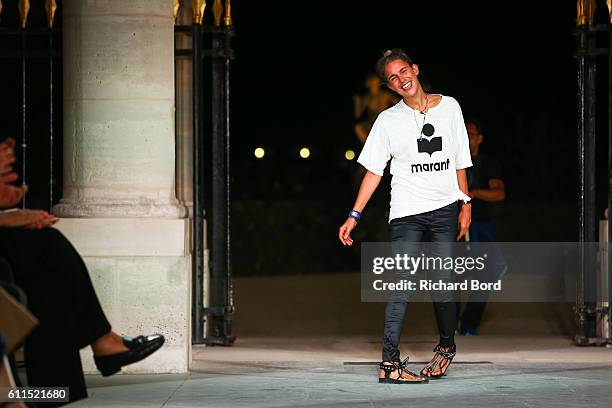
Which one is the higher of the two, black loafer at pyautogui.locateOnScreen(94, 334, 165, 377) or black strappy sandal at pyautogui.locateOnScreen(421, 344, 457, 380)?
black loafer at pyautogui.locateOnScreen(94, 334, 165, 377)

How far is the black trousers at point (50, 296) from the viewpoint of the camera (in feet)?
20.9

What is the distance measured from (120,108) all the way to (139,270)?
1036mm

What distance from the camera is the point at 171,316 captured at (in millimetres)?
8586

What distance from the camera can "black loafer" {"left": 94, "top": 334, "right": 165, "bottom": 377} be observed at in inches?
267

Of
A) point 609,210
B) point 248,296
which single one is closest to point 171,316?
point 609,210

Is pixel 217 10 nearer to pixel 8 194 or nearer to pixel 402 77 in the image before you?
pixel 402 77

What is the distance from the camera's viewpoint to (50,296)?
6.39 metres

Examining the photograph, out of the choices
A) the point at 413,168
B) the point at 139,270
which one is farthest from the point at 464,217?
the point at 139,270

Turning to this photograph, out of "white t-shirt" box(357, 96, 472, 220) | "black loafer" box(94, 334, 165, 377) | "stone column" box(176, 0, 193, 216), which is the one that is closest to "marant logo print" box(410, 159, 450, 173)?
"white t-shirt" box(357, 96, 472, 220)

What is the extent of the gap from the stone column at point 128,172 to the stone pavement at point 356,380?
1.48 ft

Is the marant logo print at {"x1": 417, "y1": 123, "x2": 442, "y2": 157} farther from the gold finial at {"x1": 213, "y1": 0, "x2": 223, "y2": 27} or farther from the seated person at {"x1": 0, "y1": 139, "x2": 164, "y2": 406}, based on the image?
the seated person at {"x1": 0, "y1": 139, "x2": 164, "y2": 406}

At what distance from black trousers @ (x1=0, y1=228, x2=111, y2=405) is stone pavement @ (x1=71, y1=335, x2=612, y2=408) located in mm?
988

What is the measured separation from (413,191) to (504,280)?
8887 millimetres

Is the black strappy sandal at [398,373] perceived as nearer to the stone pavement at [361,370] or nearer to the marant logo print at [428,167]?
the stone pavement at [361,370]
